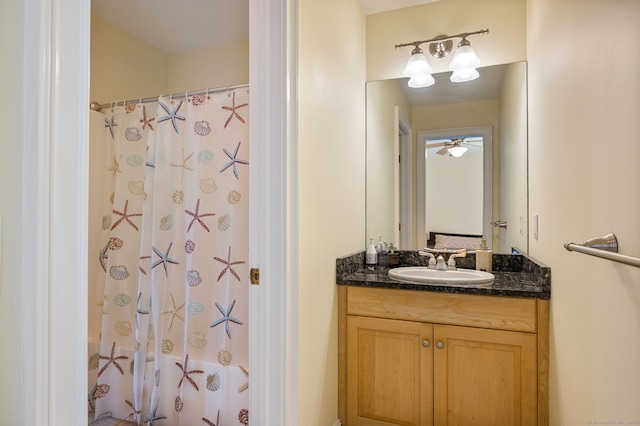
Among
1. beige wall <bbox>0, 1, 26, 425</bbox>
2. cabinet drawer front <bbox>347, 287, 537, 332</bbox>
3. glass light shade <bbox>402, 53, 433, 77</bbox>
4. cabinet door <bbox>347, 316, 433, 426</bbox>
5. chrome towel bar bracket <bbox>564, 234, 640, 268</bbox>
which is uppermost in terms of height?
glass light shade <bbox>402, 53, 433, 77</bbox>

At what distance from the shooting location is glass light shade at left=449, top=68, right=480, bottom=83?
7.06ft

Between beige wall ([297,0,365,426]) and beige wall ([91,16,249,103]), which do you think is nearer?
beige wall ([297,0,365,426])

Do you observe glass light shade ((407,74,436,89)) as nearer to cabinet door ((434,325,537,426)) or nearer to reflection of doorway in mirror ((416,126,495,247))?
reflection of doorway in mirror ((416,126,495,247))

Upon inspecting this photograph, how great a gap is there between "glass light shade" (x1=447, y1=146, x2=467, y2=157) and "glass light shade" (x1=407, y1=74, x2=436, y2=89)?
1.42 feet

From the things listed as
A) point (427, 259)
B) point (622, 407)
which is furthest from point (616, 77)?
point (427, 259)

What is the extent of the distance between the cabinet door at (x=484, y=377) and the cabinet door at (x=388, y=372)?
0.06 meters

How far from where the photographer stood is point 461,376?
1736mm

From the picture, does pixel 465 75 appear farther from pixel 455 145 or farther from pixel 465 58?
pixel 455 145

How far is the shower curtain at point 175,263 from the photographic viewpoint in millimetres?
1861

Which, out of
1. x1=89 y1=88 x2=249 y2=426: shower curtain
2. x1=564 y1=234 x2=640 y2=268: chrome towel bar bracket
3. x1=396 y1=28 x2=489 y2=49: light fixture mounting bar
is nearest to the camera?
x1=564 y1=234 x2=640 y2=268: chrome towel bar bracket

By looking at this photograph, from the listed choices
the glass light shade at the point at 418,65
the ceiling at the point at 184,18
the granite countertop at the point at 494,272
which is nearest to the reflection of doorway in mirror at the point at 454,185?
the granite countertop at the point at 494,272

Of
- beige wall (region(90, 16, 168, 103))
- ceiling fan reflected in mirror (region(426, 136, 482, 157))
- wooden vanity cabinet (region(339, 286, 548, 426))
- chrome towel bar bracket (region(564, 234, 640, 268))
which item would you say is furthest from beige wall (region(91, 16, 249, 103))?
chrome towel bar bracket (region(564, 234, 640, 268))

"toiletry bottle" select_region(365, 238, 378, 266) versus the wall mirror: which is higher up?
the wall mirror

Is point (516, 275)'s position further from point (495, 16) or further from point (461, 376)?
point (495, 16)
